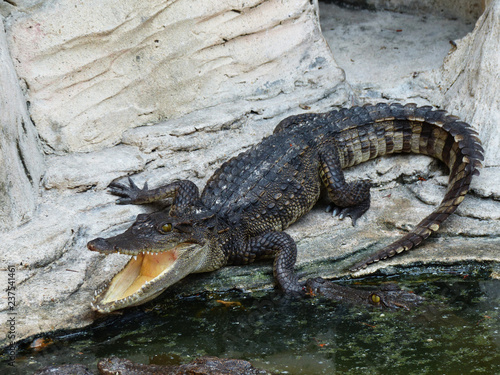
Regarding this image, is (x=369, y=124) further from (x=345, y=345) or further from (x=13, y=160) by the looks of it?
(x=13, y=160)

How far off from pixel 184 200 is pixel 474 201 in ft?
7.25

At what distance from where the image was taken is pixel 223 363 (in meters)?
3.31

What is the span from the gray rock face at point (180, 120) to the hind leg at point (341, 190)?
0.37 ft

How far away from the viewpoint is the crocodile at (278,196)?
404 centimetres

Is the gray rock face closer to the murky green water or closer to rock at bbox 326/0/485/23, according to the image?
the murky green water

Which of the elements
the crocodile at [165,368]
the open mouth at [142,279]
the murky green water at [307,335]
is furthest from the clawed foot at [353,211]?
the crocodile at [165,368]

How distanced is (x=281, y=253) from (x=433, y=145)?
1.76 m

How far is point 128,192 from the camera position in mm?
4758

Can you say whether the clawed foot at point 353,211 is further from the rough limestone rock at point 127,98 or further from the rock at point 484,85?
the rock at point 484,85

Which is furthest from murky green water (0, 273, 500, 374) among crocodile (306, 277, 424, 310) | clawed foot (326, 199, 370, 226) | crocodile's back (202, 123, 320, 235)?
clawed foot (326, 199, 370, 226)

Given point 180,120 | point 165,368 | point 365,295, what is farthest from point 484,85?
point 165,368

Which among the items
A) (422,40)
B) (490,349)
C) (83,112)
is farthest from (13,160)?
(422,40)

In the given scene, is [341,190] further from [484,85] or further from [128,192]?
[128,192]

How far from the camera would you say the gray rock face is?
423cm
